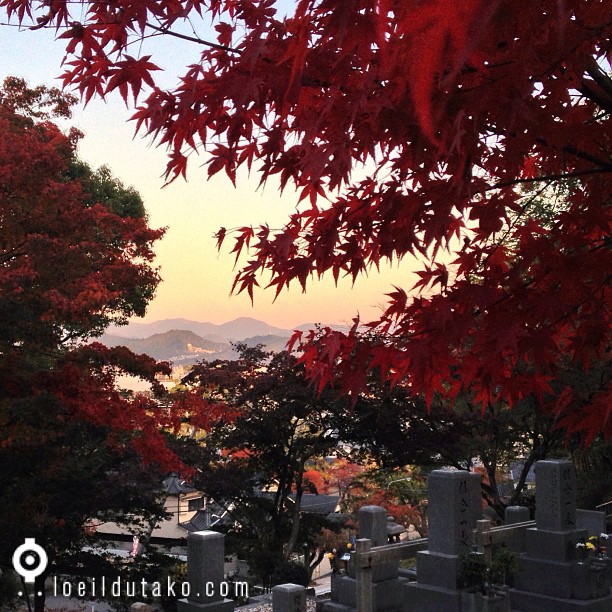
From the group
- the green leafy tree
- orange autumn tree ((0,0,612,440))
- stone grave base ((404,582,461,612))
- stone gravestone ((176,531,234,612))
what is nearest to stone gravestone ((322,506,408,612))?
stone grave base ((404,582,461,612))

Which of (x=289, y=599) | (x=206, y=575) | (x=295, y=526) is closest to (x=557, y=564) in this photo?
(x=289, y=599)

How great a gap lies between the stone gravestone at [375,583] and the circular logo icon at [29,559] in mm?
4923

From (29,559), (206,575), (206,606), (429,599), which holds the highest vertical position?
(206,575)

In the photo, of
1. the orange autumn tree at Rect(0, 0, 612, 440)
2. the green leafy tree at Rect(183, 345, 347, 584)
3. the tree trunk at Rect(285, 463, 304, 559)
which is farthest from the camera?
the tree trunk at Rect(285, 463, 304, 559)

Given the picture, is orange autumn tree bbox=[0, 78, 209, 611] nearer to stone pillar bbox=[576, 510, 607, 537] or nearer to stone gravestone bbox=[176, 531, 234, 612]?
stone gravestone bbox=[176, 531, 234, 612]

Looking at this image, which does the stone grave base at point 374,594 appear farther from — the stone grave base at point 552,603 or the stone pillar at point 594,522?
the stone pillar at point 594,522

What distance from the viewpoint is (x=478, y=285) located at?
359cm

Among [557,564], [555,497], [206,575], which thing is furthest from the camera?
[555,497]

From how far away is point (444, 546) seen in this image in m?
10.2

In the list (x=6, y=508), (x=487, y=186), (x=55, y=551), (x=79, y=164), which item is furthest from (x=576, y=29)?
(x=79, y=164)

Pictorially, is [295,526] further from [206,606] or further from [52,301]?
[52,301]

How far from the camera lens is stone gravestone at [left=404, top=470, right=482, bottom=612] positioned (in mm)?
9820

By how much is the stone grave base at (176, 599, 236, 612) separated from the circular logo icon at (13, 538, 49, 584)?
11.5ft

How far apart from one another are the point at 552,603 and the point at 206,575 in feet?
19.6
